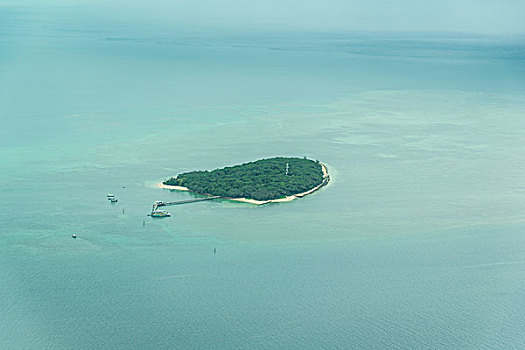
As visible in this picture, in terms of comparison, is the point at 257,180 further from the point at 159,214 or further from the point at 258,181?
the point at 159,214

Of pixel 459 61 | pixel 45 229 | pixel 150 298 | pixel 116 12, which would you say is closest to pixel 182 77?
pixel 459 61

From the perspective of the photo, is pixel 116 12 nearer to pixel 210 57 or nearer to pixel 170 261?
pixel 210 57

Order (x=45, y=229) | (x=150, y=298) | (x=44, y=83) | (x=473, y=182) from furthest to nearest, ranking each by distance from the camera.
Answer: (x=44, y=83), (x=473, y=182), (x=45, y=229), (x=150, y=298)

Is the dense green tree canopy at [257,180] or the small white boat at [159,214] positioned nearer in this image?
the small white boat at [159,214]

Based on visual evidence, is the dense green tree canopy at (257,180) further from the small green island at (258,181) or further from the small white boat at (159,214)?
the small white boat at (159,214)

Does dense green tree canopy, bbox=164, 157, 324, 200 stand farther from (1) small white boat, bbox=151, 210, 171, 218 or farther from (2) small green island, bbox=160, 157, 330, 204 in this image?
(1) small white boat, bbox=151, 210, 171, 218

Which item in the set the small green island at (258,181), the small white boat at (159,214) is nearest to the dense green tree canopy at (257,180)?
the small green island at (258,181)

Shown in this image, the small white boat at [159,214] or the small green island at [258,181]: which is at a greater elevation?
the small green island at [258,181]

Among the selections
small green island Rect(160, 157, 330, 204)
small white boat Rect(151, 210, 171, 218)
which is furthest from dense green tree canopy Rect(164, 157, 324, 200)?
small white boat Rect(151, 210, 171, 218)
